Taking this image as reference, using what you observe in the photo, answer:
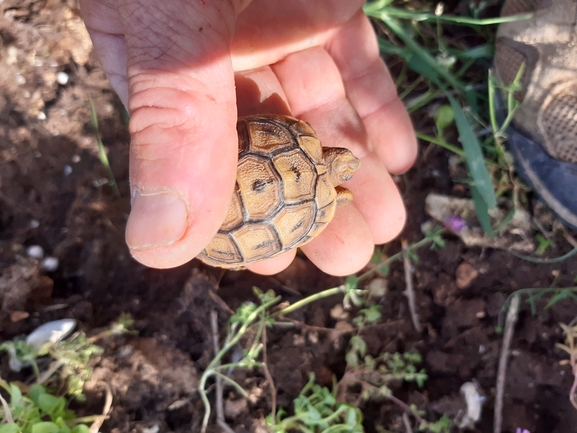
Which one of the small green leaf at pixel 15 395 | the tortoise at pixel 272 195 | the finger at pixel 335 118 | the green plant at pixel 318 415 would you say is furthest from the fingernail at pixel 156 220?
the finger at pixel 335 118

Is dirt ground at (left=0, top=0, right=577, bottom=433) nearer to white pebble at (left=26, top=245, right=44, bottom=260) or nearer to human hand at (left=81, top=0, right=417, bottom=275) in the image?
white pebble at (left=26, top=245, right=44, bottom=260)

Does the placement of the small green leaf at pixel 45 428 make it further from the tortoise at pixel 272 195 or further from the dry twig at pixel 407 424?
the dry twig at pixel 407 424

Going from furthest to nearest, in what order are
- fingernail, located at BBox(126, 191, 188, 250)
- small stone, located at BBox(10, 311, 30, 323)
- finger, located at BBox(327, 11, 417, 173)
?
finger, located at BBox(327, 11, 417, 173)
small stone, located at BBox(10, 311, 30, 323)
fingernail, located at BBox(126, 191, 188, 250)

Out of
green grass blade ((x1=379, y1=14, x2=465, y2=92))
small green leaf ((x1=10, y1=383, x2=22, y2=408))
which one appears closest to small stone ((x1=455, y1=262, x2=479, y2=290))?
green grass blade ((x1=379, y1=14, x2=465, y2=92))

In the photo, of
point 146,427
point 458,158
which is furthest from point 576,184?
point 146,427

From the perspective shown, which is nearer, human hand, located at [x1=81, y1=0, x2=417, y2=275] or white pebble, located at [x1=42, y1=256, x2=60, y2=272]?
human hand, located at [x1=81, y1=0, x2=417, y2=275]

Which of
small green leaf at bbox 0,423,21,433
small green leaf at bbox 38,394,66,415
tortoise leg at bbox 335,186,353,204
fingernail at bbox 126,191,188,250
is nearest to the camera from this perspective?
fingernail at bbox 126,191,188,250

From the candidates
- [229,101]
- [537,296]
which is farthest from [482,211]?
[229,101]
